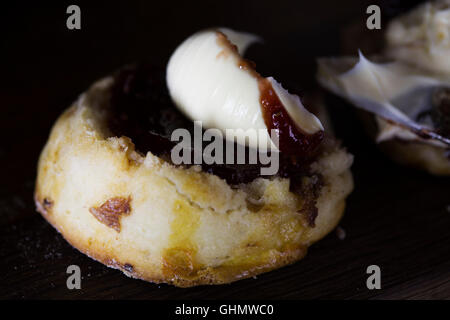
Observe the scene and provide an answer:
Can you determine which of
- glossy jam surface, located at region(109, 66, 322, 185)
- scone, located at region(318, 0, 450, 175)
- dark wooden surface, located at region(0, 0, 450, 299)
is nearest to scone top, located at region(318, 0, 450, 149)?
scone, located at region(318, 0, 450, 175)

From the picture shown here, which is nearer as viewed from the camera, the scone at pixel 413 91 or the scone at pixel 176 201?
the scone at pixel 176 201

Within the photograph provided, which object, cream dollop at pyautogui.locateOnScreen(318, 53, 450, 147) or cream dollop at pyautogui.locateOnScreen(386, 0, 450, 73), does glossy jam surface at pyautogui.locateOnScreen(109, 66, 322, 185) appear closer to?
cream dollop at pyautogui.locateOnScreen(318, 53, 450, 147)

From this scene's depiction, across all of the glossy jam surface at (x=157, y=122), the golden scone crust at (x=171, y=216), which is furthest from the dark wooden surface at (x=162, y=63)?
the glossy jam surface at (x=157, y=122)

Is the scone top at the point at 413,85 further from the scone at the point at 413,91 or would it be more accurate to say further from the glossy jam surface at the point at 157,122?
the glossy jam surface at the point at 157,122

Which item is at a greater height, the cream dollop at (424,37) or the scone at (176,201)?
the cream dollop at (424,37)

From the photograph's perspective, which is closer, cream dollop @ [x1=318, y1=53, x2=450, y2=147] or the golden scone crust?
the golden scone crust
